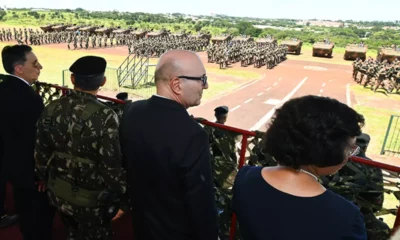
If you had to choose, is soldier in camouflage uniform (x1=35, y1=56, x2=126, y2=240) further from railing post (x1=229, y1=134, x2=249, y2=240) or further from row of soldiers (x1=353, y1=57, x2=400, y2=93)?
row of soldiers (x1=353, y1=57, x2=400, y2=93)

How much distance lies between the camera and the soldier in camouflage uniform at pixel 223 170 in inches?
115

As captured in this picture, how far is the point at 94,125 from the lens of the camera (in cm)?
220

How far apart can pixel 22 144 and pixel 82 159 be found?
0.79 m

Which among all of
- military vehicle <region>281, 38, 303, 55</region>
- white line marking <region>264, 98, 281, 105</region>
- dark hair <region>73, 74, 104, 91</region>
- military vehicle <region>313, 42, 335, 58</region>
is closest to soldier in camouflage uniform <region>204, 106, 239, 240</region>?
dark hair <region>73, 74, 104, 91</region>

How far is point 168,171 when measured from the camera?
1804 mm

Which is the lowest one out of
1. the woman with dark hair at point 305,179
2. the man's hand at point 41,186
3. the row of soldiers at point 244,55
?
the row of soldiers at point 244,55

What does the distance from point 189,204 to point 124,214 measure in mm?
2305

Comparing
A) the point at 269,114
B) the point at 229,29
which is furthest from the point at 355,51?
the point at 229,29

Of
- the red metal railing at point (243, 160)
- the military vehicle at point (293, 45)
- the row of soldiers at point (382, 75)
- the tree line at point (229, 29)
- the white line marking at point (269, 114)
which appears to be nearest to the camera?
the red metal railing at point (243, 160)

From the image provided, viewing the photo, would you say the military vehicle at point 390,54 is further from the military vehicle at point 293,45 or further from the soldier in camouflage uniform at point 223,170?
the soldier in camouflage uniform at point 223,170

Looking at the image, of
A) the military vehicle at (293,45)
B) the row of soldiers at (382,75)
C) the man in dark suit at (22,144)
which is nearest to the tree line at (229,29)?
the military vehicle at (293,45)

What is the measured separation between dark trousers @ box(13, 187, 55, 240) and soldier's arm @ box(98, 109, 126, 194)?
91cm

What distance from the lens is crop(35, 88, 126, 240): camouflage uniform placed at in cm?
221

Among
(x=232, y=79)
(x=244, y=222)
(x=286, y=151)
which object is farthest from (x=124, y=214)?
(x=232, y=79)
